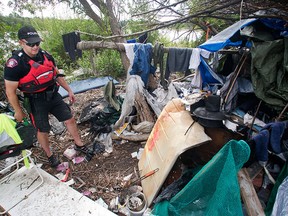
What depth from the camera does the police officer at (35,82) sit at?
89.6 inches

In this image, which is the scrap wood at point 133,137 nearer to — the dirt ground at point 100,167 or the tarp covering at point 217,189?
the dirt ground at point 100,167

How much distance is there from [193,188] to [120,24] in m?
6.10

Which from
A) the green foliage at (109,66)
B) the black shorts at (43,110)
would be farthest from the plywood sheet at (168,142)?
the green foliage at (109,66)

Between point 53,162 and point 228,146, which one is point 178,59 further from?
point 53,162

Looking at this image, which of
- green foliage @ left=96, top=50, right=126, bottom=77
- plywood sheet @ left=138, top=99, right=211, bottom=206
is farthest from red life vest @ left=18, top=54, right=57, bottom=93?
green foliage @ left=96, top=50, right=126, bottom=77

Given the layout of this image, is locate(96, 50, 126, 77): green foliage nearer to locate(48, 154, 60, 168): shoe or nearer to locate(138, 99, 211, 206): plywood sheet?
locate(48, 154, 60, 168): shoe

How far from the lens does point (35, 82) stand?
2416mm

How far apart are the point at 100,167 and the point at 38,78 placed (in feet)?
5.51

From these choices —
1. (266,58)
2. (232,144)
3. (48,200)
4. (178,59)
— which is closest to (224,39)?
(266,58)

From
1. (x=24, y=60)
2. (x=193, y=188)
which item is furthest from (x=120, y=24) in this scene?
(x=193, y=188)

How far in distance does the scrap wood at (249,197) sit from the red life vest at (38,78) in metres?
2.66

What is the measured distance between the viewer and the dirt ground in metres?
2.56

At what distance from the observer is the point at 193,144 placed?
74.2 inches

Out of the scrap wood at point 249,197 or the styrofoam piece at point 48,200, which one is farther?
the styrofoam piece at point 48,200
